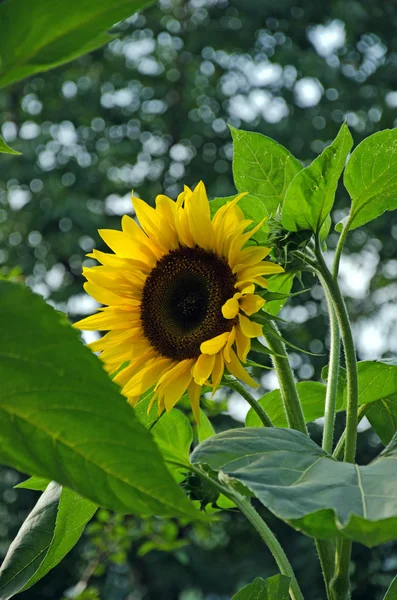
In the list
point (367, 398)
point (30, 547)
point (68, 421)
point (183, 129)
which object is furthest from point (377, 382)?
point (183, 129)

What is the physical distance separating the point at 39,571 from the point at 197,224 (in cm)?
22

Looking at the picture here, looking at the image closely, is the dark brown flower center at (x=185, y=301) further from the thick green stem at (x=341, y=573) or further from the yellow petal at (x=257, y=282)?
the thick green stem at (x=341, y=573)

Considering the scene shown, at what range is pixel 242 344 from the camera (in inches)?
19.3

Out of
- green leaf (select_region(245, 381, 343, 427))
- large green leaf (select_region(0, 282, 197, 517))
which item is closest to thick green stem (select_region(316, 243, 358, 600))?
green leaf (select_region(245, 381, 343, 427))

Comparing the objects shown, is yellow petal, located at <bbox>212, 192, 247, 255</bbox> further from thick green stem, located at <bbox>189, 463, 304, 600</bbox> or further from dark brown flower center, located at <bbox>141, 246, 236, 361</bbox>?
thick green stem, located at <bbox>189, 463, 304, 600</bbox>

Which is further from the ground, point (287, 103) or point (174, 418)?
point (174, 418)

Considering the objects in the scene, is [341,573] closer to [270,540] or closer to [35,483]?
[270,540]

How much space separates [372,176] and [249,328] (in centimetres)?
11

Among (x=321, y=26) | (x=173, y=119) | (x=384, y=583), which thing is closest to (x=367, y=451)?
(x=384, y=583)

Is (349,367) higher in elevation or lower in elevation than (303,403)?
higher

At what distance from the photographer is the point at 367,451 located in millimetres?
4676

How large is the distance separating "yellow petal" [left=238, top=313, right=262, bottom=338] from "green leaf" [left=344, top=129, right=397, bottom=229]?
0.29 feet

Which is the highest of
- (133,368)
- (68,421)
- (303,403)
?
(68,421)

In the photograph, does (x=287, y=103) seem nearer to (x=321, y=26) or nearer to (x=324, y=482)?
(x=321, y=26)
